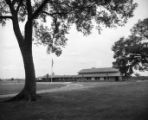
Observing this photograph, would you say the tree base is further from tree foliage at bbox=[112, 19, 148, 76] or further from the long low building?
the long low building

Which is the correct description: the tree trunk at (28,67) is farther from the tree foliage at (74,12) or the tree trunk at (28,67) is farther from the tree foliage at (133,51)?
the tree foliage at (133,51)

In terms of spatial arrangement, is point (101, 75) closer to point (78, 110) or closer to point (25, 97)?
point (25, 97)

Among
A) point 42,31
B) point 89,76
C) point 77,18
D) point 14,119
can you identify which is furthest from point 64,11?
point 89,76

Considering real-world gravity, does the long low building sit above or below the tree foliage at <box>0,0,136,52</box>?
below

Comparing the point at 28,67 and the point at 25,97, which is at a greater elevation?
the point at 28,67

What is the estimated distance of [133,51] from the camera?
4206 cm

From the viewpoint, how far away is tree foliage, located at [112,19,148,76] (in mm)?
41156

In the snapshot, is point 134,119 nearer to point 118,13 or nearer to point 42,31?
point 118,13

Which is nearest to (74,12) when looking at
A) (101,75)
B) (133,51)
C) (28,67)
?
(28,67)

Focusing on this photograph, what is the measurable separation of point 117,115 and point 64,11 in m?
11.0

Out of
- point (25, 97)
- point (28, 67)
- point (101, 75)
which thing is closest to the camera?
point (25, 97)

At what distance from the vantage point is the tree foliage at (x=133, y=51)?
135 feet

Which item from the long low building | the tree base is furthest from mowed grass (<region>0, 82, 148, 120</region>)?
the long low building

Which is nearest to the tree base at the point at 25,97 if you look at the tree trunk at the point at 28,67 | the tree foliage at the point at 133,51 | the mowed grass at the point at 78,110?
the tree trunk at the point at 28,67
